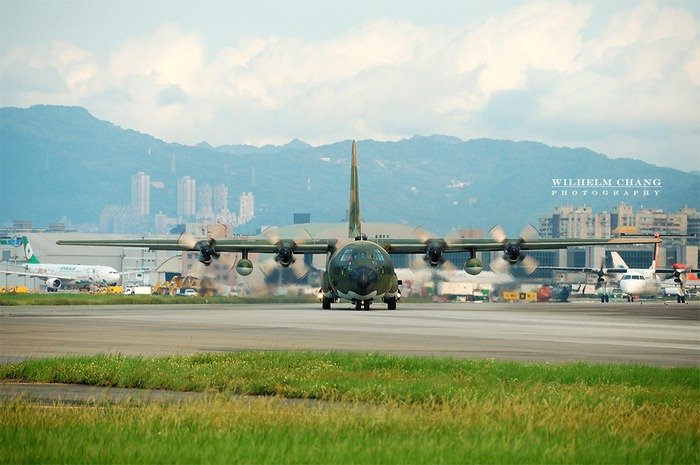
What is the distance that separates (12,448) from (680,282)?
101 meters

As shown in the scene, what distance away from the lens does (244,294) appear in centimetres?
8575

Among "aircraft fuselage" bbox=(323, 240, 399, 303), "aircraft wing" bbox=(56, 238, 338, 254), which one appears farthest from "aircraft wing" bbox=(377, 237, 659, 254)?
"aircraft fuselage" bbox=(323, 240, 399, 303)

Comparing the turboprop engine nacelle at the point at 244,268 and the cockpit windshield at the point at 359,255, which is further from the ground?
the cockpit windshield at the point at 359,255

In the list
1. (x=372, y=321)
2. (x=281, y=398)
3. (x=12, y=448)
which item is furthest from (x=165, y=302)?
(x=12, y=448)

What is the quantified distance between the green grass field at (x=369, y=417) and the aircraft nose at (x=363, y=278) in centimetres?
3494

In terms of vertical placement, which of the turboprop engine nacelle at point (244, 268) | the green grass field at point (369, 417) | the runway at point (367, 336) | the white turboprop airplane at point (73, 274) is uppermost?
the turboprop engine nacelle at point (244, 268)

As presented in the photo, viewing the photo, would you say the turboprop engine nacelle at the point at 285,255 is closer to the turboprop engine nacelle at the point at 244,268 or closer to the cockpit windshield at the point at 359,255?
the turboprop engine nacelle at the point at 244,268

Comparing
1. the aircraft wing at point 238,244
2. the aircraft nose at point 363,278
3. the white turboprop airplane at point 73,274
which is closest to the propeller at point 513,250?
the aircraft wing at point 238,244

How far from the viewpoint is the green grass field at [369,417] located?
43.0 feet

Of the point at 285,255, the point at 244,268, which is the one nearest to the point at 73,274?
the point at 285,255

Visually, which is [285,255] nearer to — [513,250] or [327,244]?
[327,244]

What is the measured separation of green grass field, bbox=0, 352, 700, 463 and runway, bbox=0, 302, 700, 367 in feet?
17.9

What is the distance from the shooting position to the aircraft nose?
58.5m

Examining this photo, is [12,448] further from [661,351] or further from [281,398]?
[661,351]
